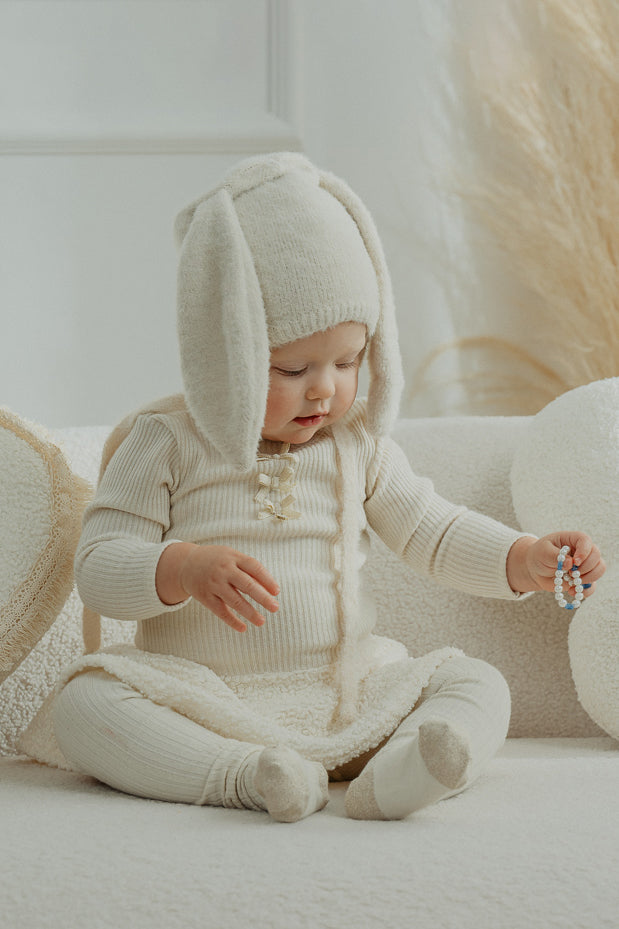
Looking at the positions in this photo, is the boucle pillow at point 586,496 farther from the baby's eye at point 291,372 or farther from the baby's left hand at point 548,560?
the baby's eye at point 291,372

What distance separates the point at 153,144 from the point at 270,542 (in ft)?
3.36

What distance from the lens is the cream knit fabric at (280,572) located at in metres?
0.82

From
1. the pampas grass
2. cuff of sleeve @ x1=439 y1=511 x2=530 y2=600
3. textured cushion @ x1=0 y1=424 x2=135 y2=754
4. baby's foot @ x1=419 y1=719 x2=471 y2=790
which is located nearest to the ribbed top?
cuff of sleeve @ x1=439 y1=511 x2=530 y2=600

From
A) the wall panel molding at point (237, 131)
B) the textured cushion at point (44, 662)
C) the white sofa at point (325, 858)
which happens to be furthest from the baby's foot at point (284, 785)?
the wall panel molding at point (237, 131)

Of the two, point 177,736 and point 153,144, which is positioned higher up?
point 153,144

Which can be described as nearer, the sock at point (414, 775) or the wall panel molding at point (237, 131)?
the sock at point (414, 775)

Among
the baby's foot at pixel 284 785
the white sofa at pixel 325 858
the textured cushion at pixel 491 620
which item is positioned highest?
the textured cushion at pixel 491 620

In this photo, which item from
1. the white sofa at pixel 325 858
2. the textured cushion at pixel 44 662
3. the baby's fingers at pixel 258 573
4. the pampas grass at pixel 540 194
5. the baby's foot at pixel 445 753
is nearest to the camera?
the white sofa at pixel 325 858

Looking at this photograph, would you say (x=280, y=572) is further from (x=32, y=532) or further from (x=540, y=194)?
(x=540, y=194)

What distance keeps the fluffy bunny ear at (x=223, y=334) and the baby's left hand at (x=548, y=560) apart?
9.8 inches

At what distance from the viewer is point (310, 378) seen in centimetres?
88

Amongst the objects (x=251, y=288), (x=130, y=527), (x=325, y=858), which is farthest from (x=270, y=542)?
(x=325, y=858)

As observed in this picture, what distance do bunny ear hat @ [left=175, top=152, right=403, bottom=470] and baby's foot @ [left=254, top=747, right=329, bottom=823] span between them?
0.87 ft

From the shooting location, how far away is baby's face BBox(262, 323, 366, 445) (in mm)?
869
